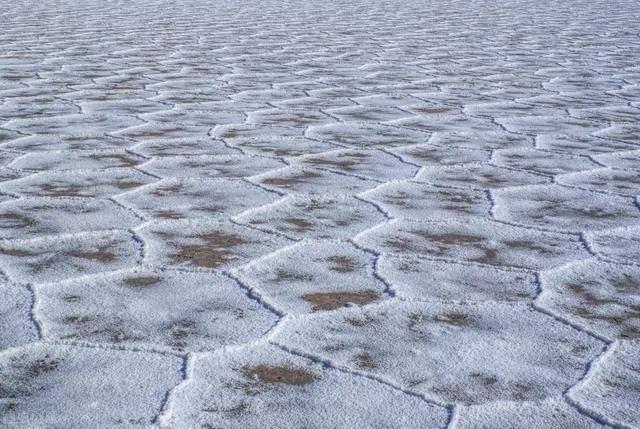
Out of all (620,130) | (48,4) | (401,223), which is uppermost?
(401,223)

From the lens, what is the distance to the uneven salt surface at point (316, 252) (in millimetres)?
1356

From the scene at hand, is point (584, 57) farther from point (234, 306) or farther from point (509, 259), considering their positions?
point (234, 306)

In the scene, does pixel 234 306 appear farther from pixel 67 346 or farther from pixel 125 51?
pixel 125 51

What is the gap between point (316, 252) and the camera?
1938 millimetres

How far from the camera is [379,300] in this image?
170cm

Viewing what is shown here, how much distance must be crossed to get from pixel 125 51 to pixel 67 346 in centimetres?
406

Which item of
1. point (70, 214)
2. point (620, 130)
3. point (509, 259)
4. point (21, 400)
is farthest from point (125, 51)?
point (21, 400)

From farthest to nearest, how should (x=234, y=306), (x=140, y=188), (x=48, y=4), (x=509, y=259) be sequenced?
(x=48, y=4) < (x=140, y=188) < (x=509, y=259) < (x=234, y=306)

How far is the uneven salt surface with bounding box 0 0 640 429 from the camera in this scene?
1.36 metres

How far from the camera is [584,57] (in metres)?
5.44

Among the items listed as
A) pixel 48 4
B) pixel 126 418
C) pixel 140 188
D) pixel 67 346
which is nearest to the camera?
pixel 126 418

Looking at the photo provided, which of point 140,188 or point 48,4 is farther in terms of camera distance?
point 48,4

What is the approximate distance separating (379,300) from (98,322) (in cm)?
47

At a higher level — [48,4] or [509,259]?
[509,259]
